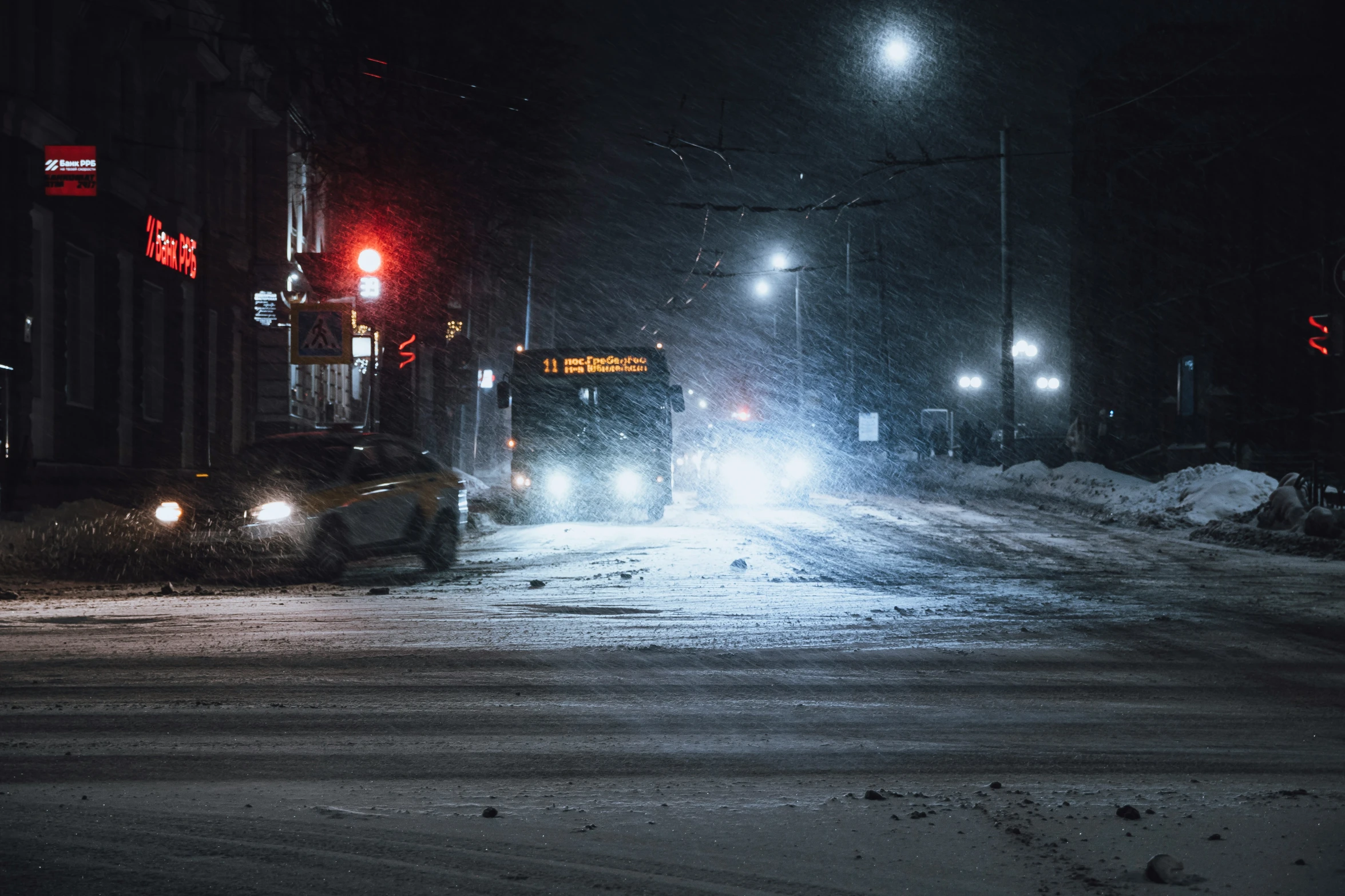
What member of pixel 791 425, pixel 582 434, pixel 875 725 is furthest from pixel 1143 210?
pixel 875 725

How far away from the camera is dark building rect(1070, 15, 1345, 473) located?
3198cm

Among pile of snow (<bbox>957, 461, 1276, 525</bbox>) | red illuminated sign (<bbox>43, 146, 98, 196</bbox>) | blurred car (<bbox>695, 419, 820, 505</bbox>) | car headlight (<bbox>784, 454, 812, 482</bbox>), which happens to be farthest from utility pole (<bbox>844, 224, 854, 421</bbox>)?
red illuminated sign (<bbox>43, 146, 98, 196</bbox>)

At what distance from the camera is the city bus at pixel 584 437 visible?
82.7 ft

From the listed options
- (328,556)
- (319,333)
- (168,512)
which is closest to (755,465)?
(319,333)

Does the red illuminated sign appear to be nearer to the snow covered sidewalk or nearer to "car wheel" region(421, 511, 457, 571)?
"car wheel" region(421, 511, 457, 571)

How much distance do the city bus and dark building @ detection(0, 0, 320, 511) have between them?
20.2ft

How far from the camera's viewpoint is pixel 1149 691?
24.0 feet

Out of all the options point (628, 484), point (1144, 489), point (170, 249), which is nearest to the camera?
point (628, 484)

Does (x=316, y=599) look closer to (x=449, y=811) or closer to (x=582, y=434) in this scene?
(x=449, y=811)

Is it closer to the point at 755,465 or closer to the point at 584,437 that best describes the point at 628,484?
the point at 584,437

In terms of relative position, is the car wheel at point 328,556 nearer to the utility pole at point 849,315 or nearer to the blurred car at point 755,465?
the blurred car at point 755,465

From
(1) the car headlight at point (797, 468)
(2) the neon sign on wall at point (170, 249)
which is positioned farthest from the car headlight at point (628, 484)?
(2) the neon sign on wall at point (170, 249)

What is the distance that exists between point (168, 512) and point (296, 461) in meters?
1.48

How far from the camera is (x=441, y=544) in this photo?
50.8 feet
